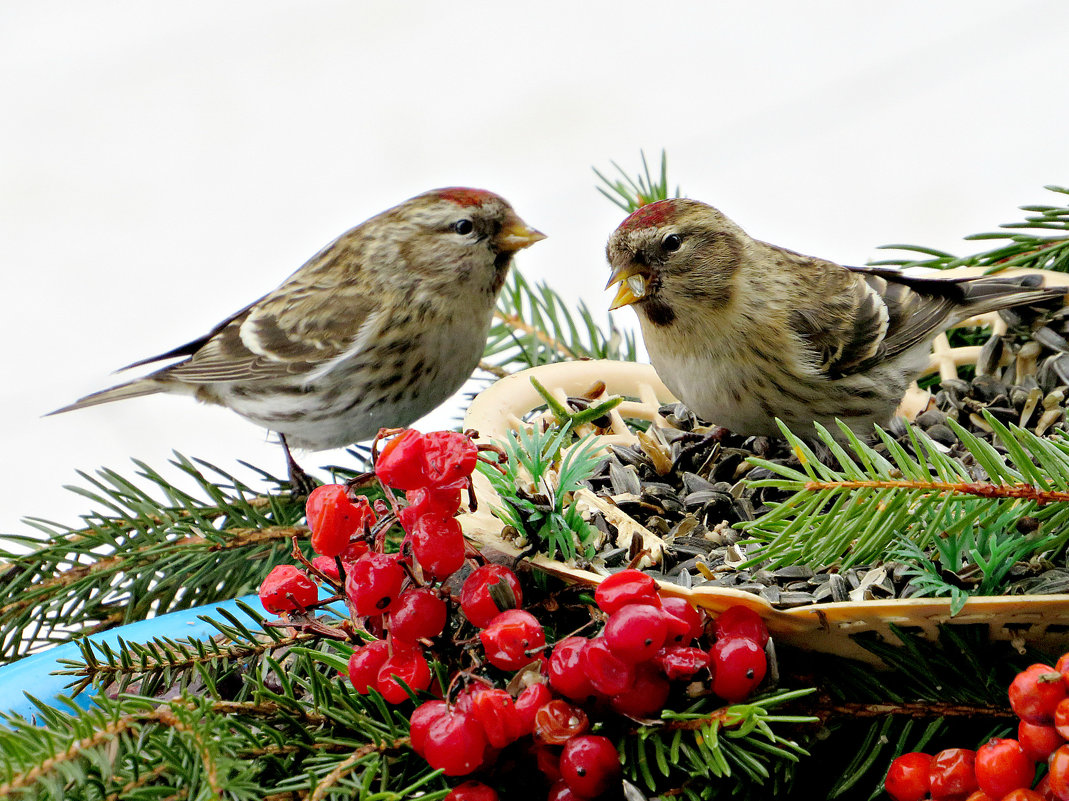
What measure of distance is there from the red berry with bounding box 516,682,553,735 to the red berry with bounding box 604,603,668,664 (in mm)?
63

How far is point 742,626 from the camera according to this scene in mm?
713

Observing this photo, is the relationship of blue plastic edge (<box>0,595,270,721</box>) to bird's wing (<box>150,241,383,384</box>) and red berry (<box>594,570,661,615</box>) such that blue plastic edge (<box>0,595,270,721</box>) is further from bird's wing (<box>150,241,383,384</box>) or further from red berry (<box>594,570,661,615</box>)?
bird's wing (<box>150,241,383,384</box>)

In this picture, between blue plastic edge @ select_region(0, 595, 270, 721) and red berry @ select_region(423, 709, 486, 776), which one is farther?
blue plastic edge @ select_region(0, 595, 270, 721)

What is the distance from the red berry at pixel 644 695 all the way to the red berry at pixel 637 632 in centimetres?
3

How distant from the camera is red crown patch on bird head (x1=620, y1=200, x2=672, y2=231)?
131 cm

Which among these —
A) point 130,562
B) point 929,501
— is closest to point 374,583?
point 929,501

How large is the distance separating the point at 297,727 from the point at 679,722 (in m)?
0.26

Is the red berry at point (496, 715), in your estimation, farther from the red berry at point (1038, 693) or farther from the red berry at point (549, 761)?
the red berry at point (1038, 693)

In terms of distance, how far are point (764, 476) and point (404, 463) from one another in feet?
1.98

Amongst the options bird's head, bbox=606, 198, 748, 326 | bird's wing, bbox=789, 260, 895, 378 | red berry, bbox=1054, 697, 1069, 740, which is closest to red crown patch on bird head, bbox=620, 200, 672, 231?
bird's head, bbox=606, 198, 748, 326

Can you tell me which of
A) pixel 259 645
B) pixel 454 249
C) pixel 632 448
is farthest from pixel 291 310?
pixel 259 645

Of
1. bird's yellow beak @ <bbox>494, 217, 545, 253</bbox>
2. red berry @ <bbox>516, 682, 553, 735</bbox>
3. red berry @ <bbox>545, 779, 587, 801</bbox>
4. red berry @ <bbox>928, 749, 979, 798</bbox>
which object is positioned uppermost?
bird's yellow beak @ <bbox>494, 217, 545, 253</bbox>

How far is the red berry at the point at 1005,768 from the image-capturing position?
62cm

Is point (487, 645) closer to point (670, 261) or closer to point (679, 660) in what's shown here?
point (679, 660)
